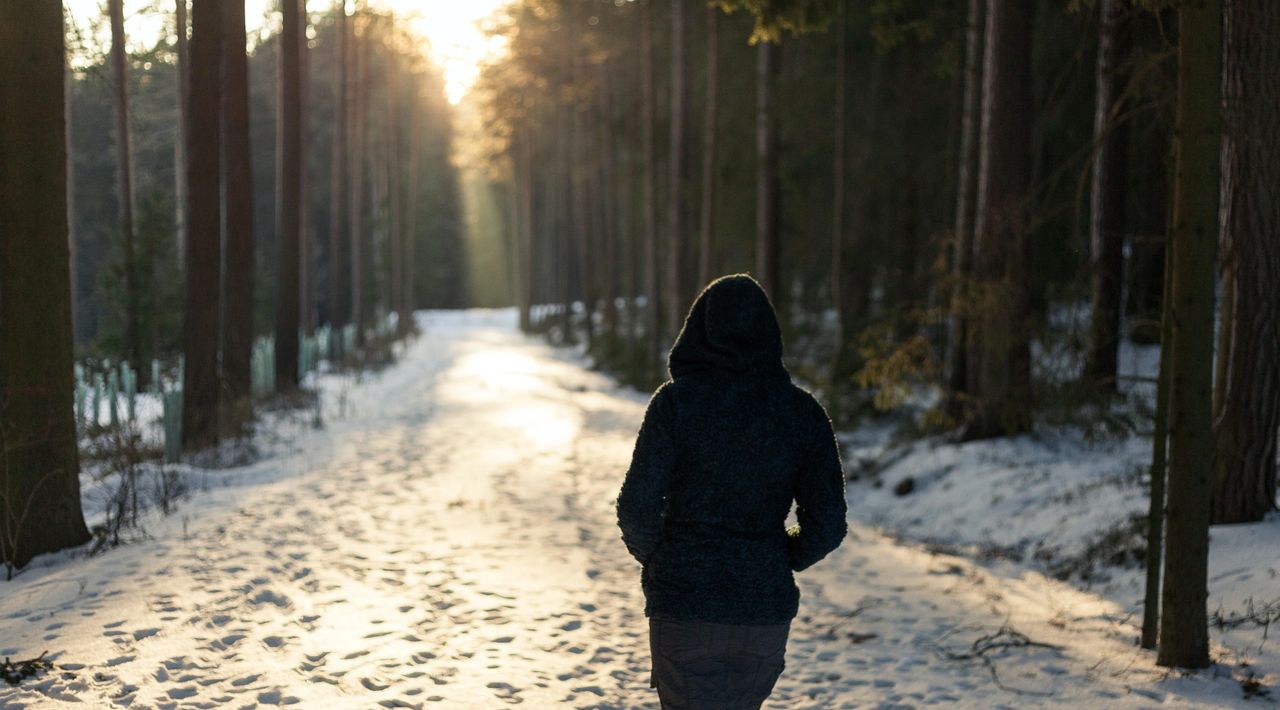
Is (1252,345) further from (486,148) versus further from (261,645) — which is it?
(486,148)

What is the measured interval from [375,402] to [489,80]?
17.4 meters

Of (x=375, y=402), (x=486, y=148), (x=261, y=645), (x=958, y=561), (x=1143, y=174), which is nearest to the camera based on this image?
(x=261, y=645)

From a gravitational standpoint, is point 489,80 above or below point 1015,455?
above

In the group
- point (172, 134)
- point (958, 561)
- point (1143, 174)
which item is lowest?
point (958, 561)

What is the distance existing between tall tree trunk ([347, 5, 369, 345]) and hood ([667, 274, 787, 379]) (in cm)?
3348

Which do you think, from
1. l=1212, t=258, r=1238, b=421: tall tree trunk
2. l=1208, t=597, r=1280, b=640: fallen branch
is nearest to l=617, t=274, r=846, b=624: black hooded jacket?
l=1208, t=597, r=1280, b=640: fallen branch

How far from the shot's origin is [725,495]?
3.44m

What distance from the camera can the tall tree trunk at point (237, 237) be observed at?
646 inches

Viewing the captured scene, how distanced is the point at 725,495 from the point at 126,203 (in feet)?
67.6

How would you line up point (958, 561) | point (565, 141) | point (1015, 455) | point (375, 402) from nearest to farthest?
1. point (958, 561)
2. point (1015, 455)
3. point (375, 402)
4. point (565, 141)

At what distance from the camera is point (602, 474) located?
14.0 metres

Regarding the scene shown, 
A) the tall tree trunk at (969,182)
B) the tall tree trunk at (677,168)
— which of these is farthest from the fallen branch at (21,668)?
the tall tree trunk at (677,168)

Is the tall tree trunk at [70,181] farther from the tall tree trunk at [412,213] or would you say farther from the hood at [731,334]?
the tall tree trunk at [412,213]

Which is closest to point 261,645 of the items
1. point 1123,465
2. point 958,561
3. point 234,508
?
point 234,508
